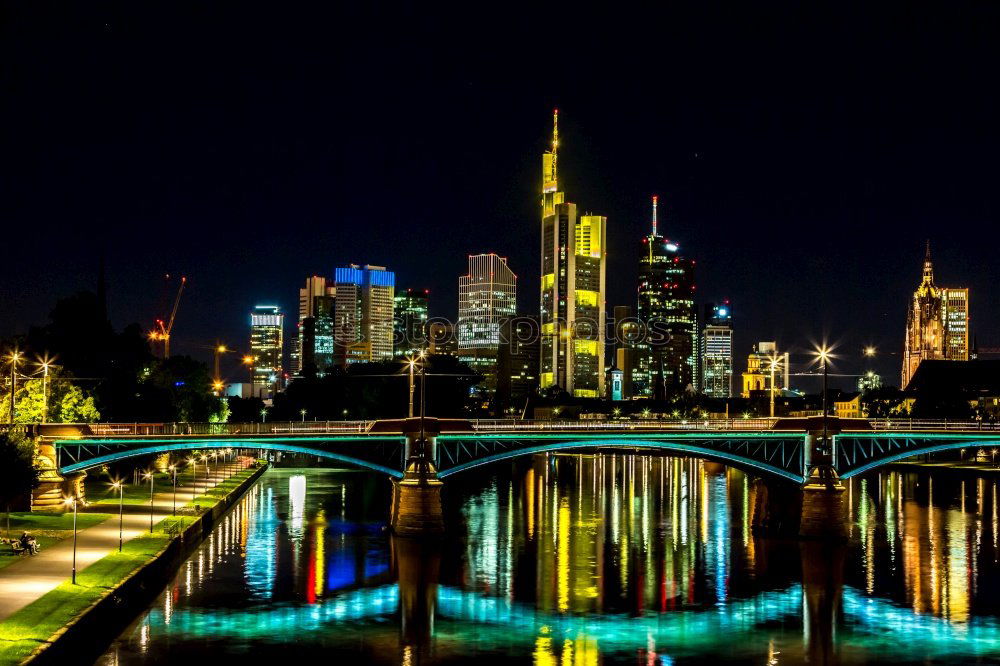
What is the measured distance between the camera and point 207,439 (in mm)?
→ 83625

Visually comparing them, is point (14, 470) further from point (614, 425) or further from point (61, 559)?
point (614, 425)

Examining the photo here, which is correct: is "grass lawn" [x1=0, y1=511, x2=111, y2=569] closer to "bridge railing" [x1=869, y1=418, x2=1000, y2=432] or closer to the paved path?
the paved path

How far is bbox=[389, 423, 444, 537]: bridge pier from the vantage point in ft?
284

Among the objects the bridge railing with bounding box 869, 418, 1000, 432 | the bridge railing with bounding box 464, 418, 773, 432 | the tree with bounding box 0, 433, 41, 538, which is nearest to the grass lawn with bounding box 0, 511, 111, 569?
the tree with bounding box 0, 433, 41, 538

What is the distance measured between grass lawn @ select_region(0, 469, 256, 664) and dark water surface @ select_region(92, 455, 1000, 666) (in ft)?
7.62

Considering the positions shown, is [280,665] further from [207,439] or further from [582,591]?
[207,439]

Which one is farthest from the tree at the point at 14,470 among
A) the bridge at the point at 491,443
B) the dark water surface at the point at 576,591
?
the dark water surface at the point at 576,591

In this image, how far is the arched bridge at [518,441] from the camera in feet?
280

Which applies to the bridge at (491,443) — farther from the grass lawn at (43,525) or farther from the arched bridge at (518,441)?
the grass lawn at (43,525)

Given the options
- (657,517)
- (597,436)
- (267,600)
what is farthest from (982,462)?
(267,600)

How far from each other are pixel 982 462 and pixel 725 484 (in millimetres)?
51458

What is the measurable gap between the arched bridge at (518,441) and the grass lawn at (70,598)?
27.1 feet

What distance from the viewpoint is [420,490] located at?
286ft

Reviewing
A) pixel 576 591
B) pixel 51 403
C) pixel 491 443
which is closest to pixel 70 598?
pixel 576 591
